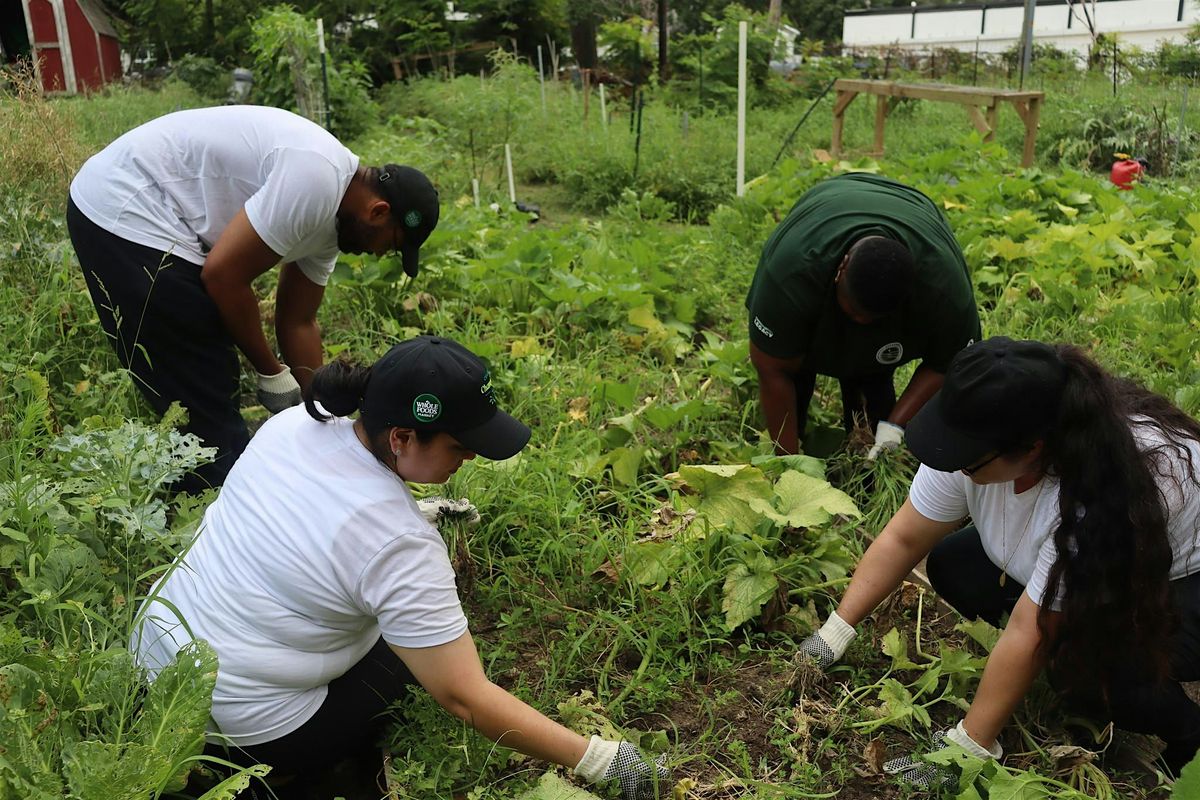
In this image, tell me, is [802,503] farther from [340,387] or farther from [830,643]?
[340,387]

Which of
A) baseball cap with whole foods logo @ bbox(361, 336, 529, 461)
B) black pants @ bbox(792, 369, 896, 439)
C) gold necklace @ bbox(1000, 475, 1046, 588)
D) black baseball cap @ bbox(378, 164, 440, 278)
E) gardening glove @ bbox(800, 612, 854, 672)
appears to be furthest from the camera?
black pants @ bbox(792, 369, 896, 439)

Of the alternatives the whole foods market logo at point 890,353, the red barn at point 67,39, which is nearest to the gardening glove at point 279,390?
the whole foods market logo at point 890,353

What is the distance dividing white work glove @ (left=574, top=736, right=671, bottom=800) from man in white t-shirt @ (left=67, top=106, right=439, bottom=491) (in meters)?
1.51

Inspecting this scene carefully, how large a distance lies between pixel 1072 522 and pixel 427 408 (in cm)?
126

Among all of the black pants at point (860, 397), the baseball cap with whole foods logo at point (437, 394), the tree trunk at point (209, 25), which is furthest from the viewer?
the tree trunk at point (209, 25)

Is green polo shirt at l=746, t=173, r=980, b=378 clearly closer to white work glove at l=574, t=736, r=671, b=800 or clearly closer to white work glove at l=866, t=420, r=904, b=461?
white work glove at l=866, t=420, r=904, b=461

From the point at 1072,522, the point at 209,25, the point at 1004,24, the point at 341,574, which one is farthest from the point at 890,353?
the point at 1004,24

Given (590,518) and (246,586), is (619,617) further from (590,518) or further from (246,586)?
(246,586)

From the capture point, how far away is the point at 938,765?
221 cm

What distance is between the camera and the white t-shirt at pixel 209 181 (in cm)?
281

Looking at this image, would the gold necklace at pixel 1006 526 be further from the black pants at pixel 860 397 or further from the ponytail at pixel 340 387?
the ponytail at pixel 340 387

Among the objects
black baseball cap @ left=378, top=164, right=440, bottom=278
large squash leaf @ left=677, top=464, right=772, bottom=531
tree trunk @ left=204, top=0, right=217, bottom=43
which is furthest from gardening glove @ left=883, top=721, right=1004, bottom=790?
tree trunk @ left=204, top=0, right=217, bottom=43

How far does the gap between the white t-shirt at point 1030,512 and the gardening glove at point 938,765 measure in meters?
0.35

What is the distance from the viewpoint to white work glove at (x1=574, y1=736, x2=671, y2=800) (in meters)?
2.06
